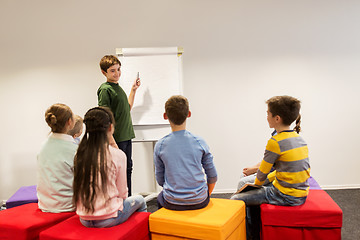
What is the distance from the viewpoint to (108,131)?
1847mm

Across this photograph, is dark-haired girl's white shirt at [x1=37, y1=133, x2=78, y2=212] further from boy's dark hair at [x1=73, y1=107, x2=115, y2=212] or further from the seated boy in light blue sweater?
the seated boy in light blue sweater

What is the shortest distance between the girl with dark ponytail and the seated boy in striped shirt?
0.88m

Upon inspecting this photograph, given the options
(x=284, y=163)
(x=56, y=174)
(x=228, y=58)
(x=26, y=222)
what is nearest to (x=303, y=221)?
(x=284, y=163)

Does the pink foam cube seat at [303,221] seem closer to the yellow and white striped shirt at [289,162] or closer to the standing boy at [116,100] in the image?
the yellow and white striped shirt at [289,162]

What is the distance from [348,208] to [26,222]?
2.72 meters

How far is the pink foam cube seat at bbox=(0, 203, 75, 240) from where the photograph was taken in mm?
1836

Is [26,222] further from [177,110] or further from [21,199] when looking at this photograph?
[177,110]

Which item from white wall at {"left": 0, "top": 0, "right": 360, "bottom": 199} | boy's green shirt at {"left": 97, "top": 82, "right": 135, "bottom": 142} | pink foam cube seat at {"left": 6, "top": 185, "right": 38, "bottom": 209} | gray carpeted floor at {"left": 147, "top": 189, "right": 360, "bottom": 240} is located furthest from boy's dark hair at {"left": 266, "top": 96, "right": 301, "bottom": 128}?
pink foam cube seat at {"left": 6, "top": 185, "right": 38, "bottom": 209}

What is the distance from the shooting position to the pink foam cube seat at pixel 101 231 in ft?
5.43

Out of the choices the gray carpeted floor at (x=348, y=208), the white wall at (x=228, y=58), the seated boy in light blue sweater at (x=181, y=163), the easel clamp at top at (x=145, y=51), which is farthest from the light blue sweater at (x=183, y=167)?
the white wall at (x=228, y=58)

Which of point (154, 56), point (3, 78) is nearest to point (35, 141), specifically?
point (3, 78)

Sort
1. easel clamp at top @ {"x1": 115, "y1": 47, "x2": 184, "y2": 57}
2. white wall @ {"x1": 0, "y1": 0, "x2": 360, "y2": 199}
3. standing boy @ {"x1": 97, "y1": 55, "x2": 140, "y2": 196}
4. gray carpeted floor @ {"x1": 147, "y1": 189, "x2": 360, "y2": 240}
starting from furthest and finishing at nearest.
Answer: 1. white wall @ {"x1": 0, "y1": 0, "x2": 360, "y2": 199}
2. easel clamp at top @ {"x1": 115, "y1": 47, "x2": 184, "y2": 57}
3. standing boy @ {"x1": 97, "y1": 55, "x2": 140, "y2": 196}
4. gray carpeted floor @ {"x1": 147, "y1": 189, "x2": 360, "y2": 240}

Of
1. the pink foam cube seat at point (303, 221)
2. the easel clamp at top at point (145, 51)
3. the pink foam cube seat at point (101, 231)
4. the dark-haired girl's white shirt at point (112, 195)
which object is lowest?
the pink foam cube seat at point (303, 221)

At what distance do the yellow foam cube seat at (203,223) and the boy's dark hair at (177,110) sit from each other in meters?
0.57
